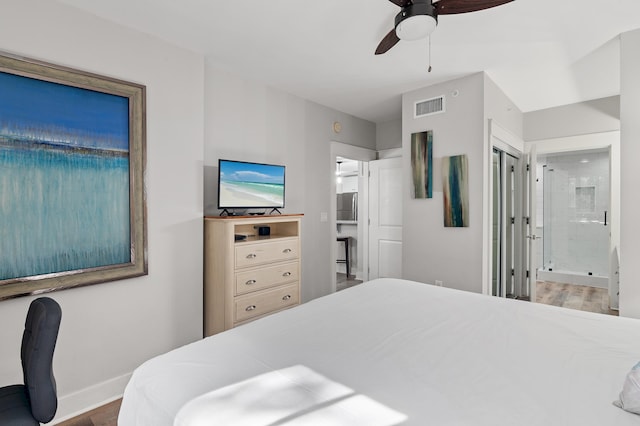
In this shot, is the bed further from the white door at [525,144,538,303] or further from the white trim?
the white trim

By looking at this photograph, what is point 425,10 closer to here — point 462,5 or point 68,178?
point 462,5

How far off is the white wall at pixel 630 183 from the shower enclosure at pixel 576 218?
3757mm

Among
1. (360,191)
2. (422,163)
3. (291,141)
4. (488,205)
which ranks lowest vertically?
(488,205)

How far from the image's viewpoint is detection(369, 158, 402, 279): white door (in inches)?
182

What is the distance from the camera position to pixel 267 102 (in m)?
3.58

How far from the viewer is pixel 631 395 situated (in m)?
0.90

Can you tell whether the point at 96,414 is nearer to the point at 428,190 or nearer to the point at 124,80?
the point at 124,80

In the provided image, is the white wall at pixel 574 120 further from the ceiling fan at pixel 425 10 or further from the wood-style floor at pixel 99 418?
the wood-style floor at pixel 99 418

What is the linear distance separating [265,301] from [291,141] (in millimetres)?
1921

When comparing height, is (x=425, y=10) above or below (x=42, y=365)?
above

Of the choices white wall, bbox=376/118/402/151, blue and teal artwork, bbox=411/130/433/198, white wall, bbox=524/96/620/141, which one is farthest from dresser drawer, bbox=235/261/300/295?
white wall, bbox=524/96/620/141

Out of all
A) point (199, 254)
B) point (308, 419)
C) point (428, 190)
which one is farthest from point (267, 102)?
point (308, 419)

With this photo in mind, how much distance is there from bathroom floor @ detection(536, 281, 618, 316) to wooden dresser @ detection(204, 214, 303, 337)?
147 inches

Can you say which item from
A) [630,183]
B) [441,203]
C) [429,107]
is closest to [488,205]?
[441,203]
